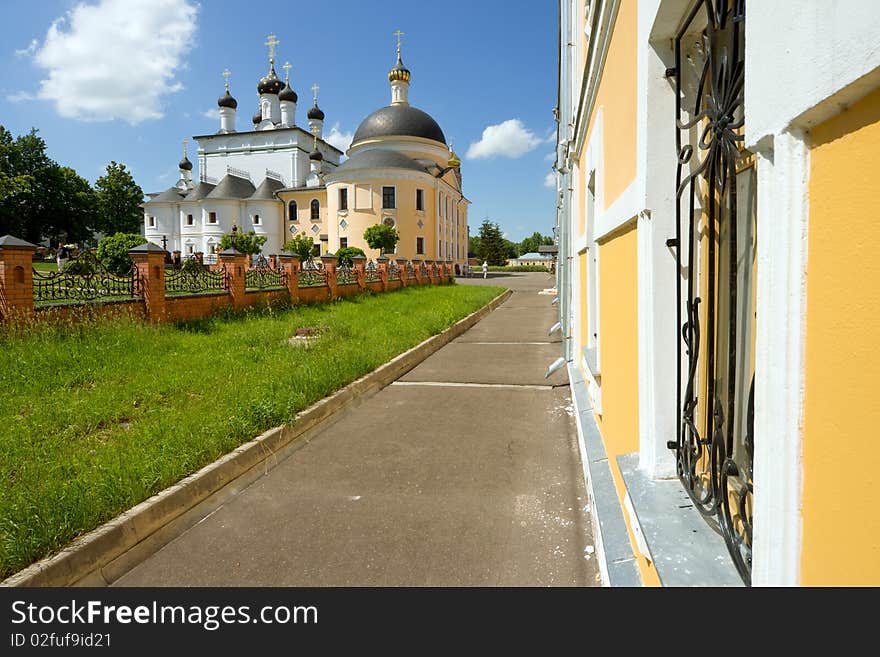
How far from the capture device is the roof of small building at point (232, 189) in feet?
158

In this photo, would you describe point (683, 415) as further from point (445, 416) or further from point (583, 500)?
point (445, 416)

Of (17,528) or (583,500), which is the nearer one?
(17,528)

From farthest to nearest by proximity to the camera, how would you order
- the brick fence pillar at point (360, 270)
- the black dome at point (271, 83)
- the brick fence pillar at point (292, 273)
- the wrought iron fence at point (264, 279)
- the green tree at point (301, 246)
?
1. the black dome at point (271, 83)
2. the green tree at point (301, 246)
3. the brick fence pillar at point (360, 270)
4. the brick fence pillar at point (292, 273)
5. the wrought iron fence at point (264, 279)

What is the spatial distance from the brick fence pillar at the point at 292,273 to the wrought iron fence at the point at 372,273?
583 cm

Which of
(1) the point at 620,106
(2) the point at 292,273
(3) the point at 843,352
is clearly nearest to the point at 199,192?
(2) the point at 292,273

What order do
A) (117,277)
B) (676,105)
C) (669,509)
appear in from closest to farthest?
(669,509)
(676,105)
(117,277)

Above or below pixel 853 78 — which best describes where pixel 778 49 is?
above

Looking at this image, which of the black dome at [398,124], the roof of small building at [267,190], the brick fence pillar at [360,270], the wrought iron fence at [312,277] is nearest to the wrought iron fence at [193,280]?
the wrought iron fence at [312,277]

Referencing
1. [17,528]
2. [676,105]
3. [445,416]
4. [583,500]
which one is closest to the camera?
[676,105]

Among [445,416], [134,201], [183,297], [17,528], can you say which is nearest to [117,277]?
[183,297]

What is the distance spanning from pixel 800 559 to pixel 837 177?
28.6 inches

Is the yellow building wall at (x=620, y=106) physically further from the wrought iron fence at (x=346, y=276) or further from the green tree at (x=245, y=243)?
the green tree at (x=245, y=243)

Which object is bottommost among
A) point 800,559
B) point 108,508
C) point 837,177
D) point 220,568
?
point 220,568

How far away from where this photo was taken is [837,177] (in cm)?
89
